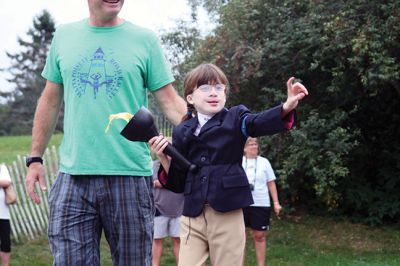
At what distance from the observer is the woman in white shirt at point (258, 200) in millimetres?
7523

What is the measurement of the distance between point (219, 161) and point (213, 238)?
0.49m

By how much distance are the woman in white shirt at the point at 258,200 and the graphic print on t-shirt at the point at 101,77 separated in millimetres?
4537

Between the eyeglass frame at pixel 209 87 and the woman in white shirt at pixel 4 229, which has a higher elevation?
the eyeglass frame at pixel 209 87

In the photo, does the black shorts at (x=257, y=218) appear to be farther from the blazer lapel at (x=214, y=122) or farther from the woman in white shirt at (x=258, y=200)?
the blazer lapel at (x=214, y=122)

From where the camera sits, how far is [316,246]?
984 centimetres

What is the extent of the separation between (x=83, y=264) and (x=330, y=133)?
7.13 meters

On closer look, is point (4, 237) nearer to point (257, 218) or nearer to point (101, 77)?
point (257, 218)

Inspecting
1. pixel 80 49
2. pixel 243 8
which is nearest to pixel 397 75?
pixel 243 8

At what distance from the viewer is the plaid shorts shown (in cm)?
308

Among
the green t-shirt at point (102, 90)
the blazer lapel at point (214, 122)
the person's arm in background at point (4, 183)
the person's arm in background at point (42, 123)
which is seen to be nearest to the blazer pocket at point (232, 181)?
the blazer lapel at point (214, 122)

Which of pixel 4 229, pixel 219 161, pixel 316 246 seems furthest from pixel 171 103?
pixel 316 246

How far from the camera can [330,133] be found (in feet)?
31.8

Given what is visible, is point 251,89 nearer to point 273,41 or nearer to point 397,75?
point 273,41

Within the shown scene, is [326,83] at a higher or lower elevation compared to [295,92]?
higher
